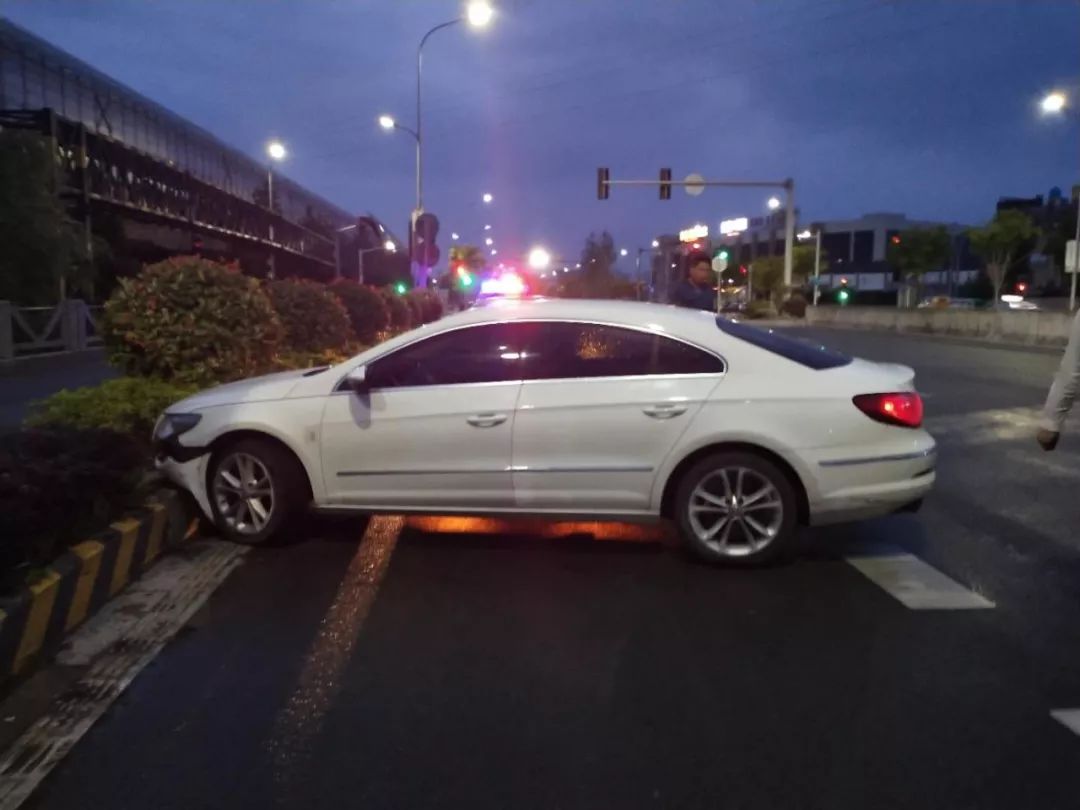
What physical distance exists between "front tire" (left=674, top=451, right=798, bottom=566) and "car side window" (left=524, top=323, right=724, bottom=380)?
0.58 m

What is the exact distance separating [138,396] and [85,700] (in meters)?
4.28

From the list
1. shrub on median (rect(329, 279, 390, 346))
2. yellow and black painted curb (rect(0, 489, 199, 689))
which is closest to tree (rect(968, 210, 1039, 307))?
shrub on median (rect(329, 279, 390, 346))

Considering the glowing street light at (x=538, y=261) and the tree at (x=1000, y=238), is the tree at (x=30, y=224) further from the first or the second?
the tree at (x=1000, y=238)

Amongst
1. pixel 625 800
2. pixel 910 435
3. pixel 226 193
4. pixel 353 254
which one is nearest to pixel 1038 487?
pixel 910 435

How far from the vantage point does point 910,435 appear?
6188 millimetres

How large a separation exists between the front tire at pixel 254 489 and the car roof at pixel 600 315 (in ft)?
4.41

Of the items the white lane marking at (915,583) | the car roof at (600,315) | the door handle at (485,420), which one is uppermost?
the car roof at (600,315)

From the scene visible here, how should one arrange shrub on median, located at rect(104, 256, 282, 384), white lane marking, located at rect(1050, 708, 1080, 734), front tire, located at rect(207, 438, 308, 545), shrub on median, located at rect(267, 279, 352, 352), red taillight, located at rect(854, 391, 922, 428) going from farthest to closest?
shrub on median, located at rect(267, 279, 352, 352) → shrub on median, located at rect(104, 256, 282, 384) → front tire, located at rect(207, 438, 308, 545) → red taillight, located at rect(854, 391, 922, 428) → white lane marking, located at rect(1050, 708, 1080, 734)

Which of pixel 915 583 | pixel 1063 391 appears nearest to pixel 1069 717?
pixel 915 583

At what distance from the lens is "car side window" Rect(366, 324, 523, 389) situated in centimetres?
650

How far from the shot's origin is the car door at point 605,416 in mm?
6172

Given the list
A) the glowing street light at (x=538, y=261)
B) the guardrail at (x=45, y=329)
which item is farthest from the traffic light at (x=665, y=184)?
the guardrail at (x=45, y=329)

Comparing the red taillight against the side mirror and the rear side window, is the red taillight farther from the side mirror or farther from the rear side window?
the side mirror

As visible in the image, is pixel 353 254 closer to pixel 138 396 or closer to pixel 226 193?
pixel 226 193
